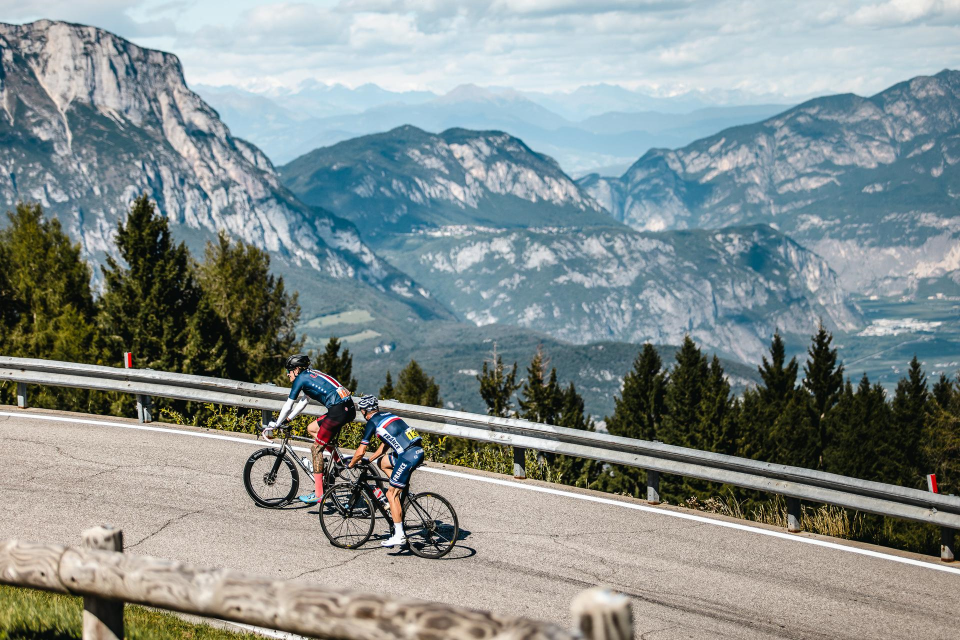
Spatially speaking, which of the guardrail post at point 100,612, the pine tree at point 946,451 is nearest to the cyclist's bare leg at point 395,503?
the guardrail post at point 100,612

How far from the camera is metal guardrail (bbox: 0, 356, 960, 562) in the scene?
10.5 m

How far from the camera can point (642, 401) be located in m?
74.4

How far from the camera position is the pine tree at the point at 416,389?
73.1m

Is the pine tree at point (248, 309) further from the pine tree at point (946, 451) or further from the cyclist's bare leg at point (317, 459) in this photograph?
the cyclist's bare leg at point (317, 459)

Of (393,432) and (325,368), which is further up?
(325,368)

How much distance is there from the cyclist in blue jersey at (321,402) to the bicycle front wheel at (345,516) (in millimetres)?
668

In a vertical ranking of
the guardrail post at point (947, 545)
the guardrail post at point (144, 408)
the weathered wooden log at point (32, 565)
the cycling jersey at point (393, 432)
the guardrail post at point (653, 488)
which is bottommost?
the guardrail post at point (947, 545)

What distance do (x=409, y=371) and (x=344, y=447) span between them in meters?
65.9

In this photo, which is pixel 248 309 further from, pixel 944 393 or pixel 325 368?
pixel 944 393

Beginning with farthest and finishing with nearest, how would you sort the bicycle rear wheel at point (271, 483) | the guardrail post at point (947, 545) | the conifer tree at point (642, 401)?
the conifer tree at point (642, 401) → the bicycle rear wheel at point (271, 483) → the guardrail post at point (947, 545)

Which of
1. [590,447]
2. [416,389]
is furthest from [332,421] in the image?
[416,389]

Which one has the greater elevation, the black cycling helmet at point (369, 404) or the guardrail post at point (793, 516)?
the black cycling helmet at point (369, 404)

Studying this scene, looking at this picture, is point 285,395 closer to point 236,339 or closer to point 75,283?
point 75,283

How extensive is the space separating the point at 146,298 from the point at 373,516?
37.8 m
